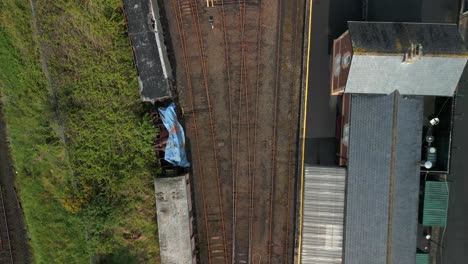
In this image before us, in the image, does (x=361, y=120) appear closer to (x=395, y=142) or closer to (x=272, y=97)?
A: (x=395, y=142)

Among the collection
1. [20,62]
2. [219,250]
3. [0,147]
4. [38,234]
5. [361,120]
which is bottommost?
[219,250]

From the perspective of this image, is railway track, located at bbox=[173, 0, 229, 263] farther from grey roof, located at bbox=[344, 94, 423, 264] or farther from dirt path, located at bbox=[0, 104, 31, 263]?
dirt path, located at bbox=[0, 104, 31, 263]

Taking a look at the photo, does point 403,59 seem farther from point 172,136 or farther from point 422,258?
point 172,136

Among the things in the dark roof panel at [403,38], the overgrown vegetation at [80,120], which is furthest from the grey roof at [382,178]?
the overgrown vegetation at [80,120]

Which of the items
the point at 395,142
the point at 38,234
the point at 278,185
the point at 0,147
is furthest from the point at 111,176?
the point at 395,142

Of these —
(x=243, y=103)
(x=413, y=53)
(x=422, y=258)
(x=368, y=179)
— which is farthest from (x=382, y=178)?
(x=243, y=103)
